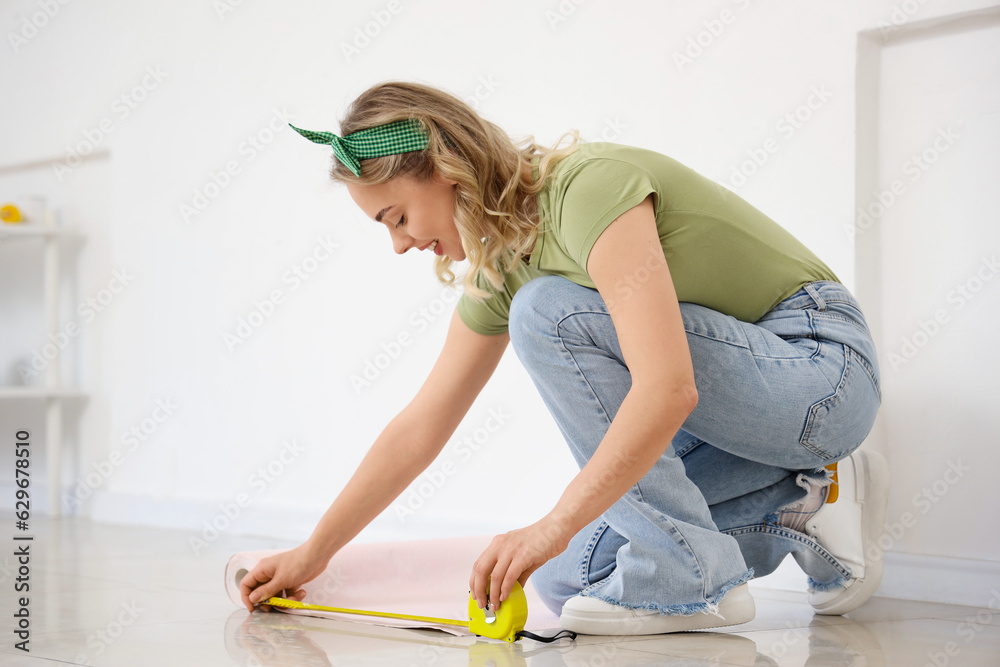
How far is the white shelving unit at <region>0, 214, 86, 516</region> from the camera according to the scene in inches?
107

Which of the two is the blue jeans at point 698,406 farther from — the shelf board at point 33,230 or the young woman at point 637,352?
the shelf board at point 33,230

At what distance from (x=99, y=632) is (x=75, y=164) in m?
2.27

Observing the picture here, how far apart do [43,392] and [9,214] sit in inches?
22.6

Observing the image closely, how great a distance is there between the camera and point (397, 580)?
4.31 ft

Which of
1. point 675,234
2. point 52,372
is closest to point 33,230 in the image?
point 52,372

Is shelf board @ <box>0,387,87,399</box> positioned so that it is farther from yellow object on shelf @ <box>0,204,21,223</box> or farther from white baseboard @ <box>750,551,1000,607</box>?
white baseboard @ <box>750,551,1000,607</box>

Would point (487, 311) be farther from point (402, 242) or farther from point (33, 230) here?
point (33, 230)

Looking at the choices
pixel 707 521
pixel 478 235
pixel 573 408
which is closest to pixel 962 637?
pixel 707 521

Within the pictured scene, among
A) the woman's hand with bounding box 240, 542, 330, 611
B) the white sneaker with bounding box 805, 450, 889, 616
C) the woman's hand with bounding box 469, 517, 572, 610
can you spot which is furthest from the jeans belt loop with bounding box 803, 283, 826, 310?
the woman's hand with bounding box 240, 542, 330, 611

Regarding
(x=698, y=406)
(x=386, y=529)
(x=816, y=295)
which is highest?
(x=816, y=295)

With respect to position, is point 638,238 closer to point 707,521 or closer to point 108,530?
point 707,521

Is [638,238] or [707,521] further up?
[638,238]

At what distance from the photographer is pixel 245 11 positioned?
8.02 feet

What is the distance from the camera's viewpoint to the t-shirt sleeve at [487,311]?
3.88 feet
